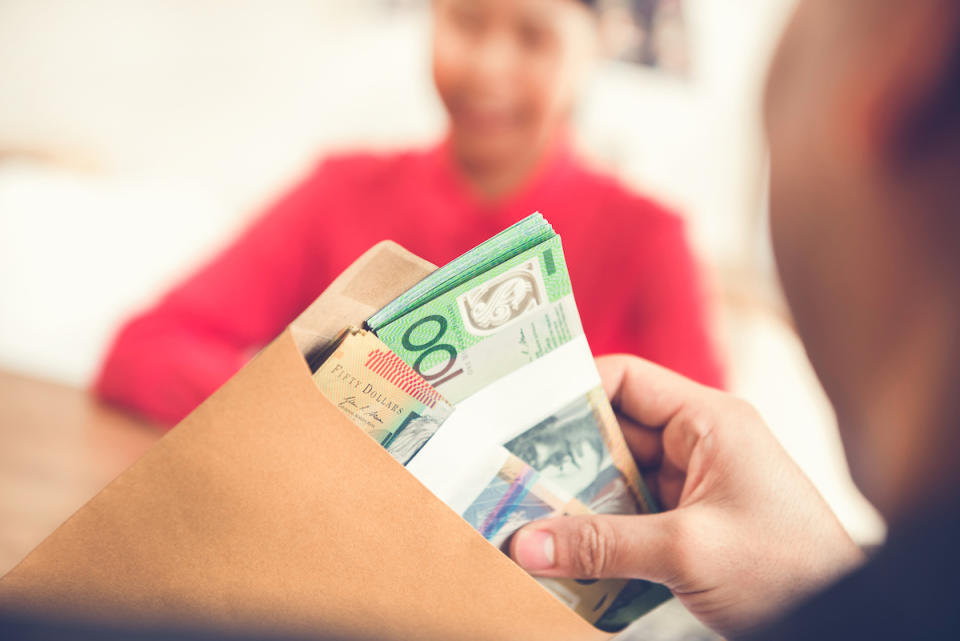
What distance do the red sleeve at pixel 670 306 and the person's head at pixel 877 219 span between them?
17.0 inches

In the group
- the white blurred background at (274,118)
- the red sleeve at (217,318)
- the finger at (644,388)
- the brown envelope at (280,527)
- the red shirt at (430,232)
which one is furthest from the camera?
the white blurred background at (274,118)

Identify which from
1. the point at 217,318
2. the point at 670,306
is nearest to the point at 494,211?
the point at 670,306

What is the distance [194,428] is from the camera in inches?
11.6

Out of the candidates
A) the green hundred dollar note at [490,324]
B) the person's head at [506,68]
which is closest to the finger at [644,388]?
the green hundred dollar note at [490,324]

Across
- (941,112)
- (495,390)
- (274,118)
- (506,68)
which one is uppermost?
(274,118)

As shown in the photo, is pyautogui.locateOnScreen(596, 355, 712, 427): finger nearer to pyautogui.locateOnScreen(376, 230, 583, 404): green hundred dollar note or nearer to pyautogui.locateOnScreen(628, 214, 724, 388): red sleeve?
pyautogui.locateOnScreen(376, 230, 583, 404): green hundred dollar note

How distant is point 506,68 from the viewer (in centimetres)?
90

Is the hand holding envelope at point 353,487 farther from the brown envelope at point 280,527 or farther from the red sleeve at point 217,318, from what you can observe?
the red sleeve at point 217,318

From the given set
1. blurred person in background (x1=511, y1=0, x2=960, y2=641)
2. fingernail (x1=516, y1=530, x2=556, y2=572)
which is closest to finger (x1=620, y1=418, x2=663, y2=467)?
blurred person in background (x1=511, y1=0, x2=960, y2=641)

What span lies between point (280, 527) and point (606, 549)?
0.58 feet

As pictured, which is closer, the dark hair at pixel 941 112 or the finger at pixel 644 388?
the dark hair at pixel 941 112

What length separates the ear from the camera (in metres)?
0.31

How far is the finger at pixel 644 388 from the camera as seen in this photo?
0.45 m

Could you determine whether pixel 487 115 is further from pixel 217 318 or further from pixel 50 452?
pixel 50 452
